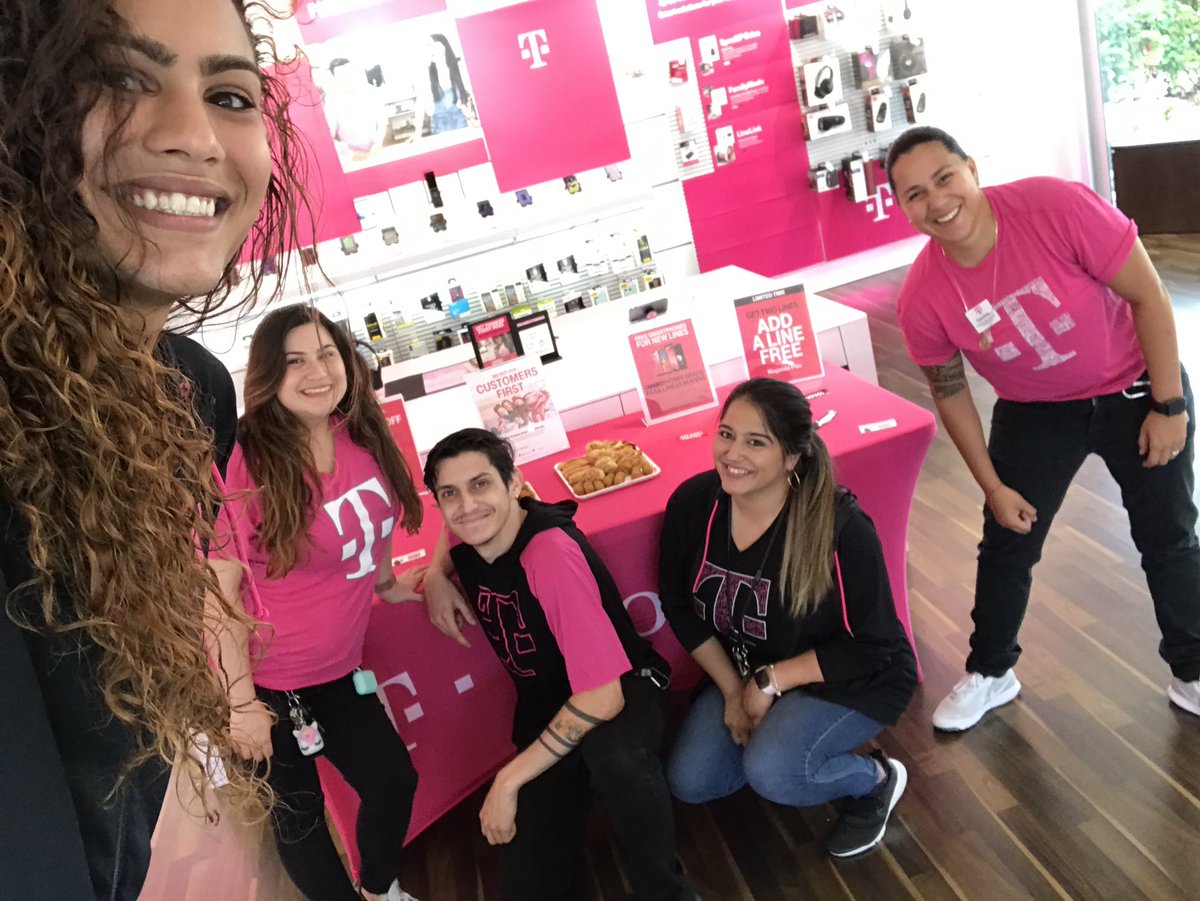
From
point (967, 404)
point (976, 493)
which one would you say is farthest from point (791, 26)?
point (967, 404)

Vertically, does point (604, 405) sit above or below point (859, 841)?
above

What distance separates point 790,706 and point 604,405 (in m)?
1.25

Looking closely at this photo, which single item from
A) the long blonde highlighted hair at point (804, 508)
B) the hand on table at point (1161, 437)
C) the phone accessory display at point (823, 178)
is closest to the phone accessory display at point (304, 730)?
the long blonde highlighted hair at point (804, 508)

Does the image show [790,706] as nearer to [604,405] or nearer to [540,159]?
[604,405]

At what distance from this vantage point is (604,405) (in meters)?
2.93

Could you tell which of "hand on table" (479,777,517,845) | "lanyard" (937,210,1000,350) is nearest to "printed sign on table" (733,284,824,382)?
"lanyard" (937,210,1000,350)

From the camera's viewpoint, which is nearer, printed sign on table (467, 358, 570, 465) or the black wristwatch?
the black wristwatch

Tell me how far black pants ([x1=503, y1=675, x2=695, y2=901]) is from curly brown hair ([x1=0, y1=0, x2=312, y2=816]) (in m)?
1.30

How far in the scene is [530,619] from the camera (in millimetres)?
2016

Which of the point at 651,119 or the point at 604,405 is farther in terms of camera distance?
the point at 651,119

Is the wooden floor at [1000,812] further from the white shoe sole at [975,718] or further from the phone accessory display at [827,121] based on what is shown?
the phone accessory display at [827,121]

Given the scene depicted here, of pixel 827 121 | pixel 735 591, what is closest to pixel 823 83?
pixel 827 121

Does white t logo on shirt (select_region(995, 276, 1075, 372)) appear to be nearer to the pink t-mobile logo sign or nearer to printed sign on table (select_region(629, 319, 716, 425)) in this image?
printed sign on table (select_region(629, 319, 716, 425))

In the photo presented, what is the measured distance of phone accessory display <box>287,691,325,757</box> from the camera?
6.32ft
